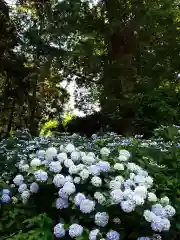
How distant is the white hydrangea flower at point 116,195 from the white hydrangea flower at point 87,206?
5.2 inches

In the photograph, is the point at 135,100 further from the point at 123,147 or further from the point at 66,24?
the point at 123,147

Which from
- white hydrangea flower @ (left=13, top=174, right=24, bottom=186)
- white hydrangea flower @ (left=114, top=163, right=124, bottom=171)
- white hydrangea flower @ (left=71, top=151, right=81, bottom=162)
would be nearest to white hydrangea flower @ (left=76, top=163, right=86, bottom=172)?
white hydrangea flower @ (left=71, top=151, right=81, bottom=162)

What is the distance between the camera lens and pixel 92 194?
9.78 feet

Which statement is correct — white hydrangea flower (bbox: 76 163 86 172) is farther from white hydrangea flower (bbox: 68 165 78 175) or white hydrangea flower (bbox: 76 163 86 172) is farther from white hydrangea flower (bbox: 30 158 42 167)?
white hydrangea flower (bbox: 30 158 42 167)

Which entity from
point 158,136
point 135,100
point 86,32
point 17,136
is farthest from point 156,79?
point 17,136

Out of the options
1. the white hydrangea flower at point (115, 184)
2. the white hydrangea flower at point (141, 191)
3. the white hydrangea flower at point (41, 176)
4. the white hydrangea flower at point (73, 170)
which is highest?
the white hydrangea flower at point (73, 170)

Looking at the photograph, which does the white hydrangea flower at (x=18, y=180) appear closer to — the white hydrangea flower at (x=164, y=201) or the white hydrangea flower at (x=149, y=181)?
the white hydrangea flower at (x=149, y=181)

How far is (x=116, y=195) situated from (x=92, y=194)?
0.82 feet

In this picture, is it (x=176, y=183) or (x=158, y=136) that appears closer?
(x=176, y=183)

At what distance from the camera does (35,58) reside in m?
11.4

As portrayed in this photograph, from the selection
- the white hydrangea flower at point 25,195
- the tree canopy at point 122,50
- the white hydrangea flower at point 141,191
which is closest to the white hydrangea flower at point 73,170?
the white hydrangea flower at point 25,195

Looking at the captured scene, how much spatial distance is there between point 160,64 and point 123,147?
4.57 m

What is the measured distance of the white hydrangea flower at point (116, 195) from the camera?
277 centimetres

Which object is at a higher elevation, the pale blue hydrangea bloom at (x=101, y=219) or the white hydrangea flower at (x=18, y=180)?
the white hydrangea flower at (x=18, y=180)
